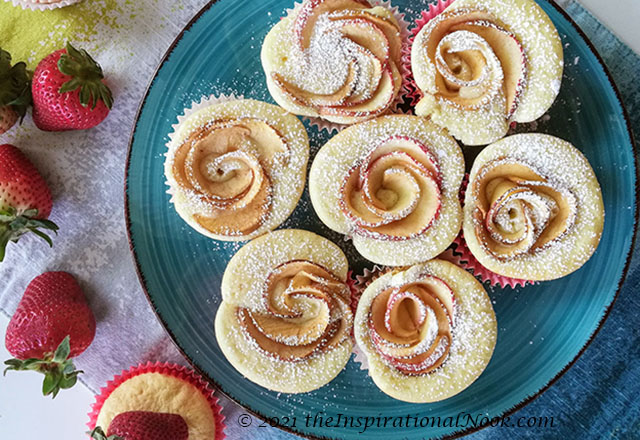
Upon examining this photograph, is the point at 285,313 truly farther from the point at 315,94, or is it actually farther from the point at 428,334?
the point at 315,94

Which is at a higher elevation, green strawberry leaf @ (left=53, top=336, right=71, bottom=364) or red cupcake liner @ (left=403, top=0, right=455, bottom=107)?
red cupcake liner @ (left=403, top=0, right=455, bottom=107)

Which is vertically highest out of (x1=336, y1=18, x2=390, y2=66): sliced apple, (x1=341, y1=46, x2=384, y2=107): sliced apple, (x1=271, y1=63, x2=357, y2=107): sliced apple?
(x1=336, y1=18, x2=390, y2=66): sliced apple

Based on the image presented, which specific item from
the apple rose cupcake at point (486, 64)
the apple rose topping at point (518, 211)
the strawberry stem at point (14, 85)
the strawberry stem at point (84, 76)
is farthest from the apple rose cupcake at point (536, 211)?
the strawberry stem at point (14, 85)

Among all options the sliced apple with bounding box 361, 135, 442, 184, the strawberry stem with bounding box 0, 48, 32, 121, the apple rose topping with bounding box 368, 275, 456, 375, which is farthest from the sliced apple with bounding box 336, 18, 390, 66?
the strawberry stem with bounding box 0, 48, 32, 121

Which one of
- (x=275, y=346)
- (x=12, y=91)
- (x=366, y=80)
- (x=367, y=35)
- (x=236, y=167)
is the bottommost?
(x=275, y=346)

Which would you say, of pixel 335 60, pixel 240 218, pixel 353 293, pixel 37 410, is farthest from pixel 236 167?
pixel 37 410

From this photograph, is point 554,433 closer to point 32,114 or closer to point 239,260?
point 239,260

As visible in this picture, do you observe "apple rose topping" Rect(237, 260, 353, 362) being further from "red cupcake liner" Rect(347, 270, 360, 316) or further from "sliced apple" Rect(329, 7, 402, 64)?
"sliced apple" Rect(329, 7, 402, 64)
